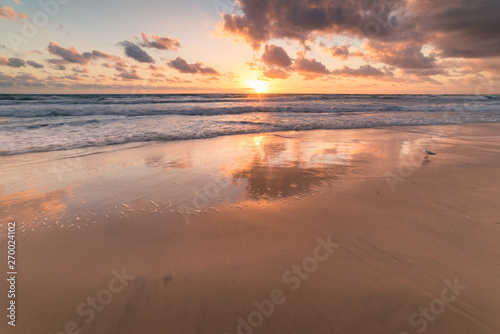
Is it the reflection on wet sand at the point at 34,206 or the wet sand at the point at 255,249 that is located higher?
the wet sand at the point at 255,249

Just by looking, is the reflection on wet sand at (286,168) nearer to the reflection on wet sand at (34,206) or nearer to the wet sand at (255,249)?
the wet sand at (255,249)

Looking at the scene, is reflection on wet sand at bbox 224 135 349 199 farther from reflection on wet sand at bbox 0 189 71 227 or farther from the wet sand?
reflection on wet sand at bbox 0 189 71 227

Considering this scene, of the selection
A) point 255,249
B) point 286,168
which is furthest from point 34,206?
point 286,168

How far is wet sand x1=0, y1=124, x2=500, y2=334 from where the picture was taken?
2006 mm

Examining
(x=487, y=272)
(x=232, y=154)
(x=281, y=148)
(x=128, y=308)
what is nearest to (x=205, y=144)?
(x=232, y=154)

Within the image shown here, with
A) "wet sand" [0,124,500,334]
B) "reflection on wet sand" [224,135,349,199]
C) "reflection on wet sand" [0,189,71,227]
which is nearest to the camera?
"wet sand" [0,124,500,334]

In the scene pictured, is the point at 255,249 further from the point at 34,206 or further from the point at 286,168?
the point at 34,206

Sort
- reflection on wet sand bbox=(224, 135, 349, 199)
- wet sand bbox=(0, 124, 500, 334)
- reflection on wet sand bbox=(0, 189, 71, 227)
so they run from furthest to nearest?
1. reflection on wet sand bbox=(224, 135, 349, 199)
2. reflection on wet sand bbox=(0, 189, 71, 227)
3. wet sand bbox=(0, 124, 500, 334)

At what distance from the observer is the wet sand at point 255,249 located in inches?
79.0

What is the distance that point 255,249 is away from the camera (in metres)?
2.83

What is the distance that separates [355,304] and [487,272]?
1.54 metres

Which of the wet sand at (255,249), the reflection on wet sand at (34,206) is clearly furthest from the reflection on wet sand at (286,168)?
the reflection on wet sand at (34,206)

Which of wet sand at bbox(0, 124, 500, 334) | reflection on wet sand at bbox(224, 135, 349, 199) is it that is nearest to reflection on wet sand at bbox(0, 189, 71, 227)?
wet sand at bbox(0, 124, 500, 334)

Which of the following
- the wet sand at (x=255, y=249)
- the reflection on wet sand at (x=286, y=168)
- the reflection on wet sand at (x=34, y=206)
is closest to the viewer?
the wet sand at (x=255, y=249)
